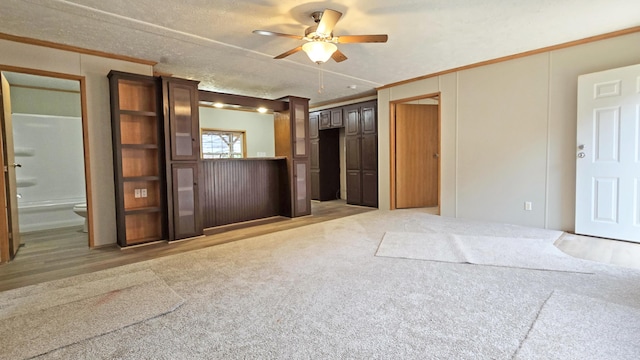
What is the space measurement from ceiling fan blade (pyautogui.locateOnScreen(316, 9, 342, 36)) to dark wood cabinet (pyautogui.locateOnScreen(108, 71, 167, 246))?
246cm

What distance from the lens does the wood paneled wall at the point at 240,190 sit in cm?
485

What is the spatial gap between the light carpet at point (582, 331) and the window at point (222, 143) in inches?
277

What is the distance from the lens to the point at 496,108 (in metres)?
4.65

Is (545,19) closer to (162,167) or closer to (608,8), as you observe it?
(608,8)

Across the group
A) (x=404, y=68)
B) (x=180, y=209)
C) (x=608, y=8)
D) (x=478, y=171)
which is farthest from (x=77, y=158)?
(x=608, y=8)

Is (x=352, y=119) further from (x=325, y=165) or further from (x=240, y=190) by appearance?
(x=240, y=190)

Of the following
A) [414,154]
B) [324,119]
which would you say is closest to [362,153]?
[414,154]

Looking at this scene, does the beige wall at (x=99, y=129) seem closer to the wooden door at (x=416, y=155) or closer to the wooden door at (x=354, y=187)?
the wooden door at (x=354, y=187)

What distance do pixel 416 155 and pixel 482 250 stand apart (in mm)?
3259

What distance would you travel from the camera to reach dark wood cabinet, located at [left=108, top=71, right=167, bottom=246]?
3811mm

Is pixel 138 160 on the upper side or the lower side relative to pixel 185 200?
upper

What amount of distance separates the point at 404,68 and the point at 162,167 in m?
3.84

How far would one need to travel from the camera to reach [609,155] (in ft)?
12.0

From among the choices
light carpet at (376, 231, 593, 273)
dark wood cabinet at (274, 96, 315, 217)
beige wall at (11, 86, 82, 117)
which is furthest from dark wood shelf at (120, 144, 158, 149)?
light carpet at (376, 231, 593, 273)
